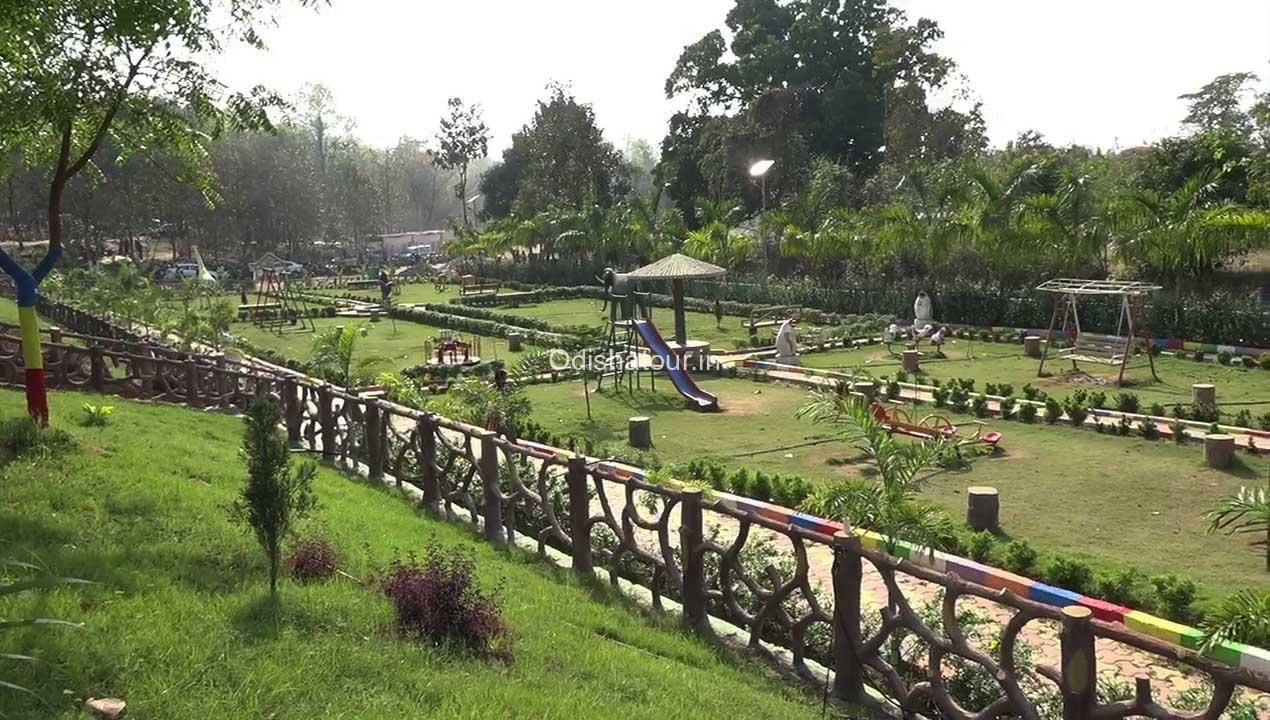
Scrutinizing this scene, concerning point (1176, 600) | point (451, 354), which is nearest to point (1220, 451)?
point (1176, 600)

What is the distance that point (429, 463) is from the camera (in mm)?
A: 8641

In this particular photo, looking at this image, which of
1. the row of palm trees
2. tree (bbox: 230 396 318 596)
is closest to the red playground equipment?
tree (bbox: 230 396 318 596)

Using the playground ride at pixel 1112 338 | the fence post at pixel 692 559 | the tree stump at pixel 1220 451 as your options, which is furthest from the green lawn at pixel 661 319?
the fence post at pixel 692 559

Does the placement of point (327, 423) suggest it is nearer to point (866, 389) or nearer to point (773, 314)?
point (866, 389)

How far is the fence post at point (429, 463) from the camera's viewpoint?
28.3ft

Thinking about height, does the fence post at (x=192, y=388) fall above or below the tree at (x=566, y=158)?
below

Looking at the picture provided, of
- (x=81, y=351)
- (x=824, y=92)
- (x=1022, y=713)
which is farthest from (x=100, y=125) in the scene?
(x=824, y=92)

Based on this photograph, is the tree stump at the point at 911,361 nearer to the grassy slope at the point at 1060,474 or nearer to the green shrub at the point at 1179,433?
the grassy slope at the point at 1060,474

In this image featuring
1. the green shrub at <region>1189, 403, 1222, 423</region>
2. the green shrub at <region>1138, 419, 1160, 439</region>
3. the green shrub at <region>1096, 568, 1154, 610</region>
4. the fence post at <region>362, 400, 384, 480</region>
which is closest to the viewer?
the green shrub at <region>1096, 568, 1154, 610</region>

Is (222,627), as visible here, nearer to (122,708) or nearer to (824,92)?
(122,708)

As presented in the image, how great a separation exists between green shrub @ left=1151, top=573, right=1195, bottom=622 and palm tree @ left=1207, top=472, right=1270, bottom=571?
0.65 m

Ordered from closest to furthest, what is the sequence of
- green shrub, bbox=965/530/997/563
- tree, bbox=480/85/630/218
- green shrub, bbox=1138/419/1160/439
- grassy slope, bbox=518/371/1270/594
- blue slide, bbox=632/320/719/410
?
green shrub, bbox=965/530/997/563, grassy slope, bbox=518/371/1270/594, green shrub, bbox=1138/419/1160/439, blue slide, bbox=632/320/719/410, tree, bbox=480/85/630/218

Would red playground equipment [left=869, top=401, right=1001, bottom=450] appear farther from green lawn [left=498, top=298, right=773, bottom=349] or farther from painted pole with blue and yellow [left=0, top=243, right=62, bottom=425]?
green lawn [left=498, top=298, right=773, bottom=349]

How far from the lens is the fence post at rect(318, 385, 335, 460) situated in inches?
425
